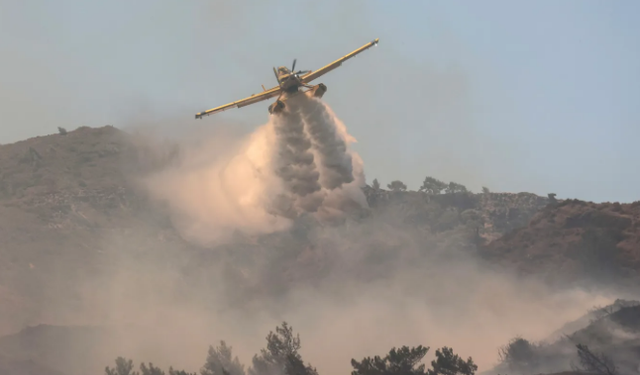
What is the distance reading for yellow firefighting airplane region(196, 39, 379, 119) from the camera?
67.9 m

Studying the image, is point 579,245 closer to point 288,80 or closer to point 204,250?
point 288,80

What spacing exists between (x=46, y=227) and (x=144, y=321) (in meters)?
39.5

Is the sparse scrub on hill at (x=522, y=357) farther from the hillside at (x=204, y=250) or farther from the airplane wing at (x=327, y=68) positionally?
the airplane wing at (x=327, y=68)

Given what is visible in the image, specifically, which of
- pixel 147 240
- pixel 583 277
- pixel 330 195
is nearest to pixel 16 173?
pixel 147 240

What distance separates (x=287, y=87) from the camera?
225ft

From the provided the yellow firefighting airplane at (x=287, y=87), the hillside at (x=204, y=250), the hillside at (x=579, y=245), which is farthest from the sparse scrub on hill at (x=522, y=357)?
the yellow firefighting airplane at (x=287, y=87)

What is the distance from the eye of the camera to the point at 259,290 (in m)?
122

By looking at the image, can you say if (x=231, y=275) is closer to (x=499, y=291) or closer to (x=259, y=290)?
(x=259, y=290)

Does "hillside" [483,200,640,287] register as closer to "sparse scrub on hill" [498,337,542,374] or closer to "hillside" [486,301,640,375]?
"hillside" [486,301,640,375]

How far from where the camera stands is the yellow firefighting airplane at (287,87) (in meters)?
67.9

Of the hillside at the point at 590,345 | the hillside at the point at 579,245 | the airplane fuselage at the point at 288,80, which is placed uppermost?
the airplane fuselage at the point at 288,80

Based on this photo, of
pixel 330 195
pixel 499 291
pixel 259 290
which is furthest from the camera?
pixel 259 290

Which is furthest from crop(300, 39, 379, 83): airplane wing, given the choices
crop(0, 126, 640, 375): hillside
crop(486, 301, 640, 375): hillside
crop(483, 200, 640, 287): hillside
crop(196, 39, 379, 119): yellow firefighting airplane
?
crop(483, 200, 640, 287): hillside

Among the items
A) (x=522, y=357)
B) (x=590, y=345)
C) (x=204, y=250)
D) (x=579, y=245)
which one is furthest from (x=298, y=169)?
(x=204, y=250)
